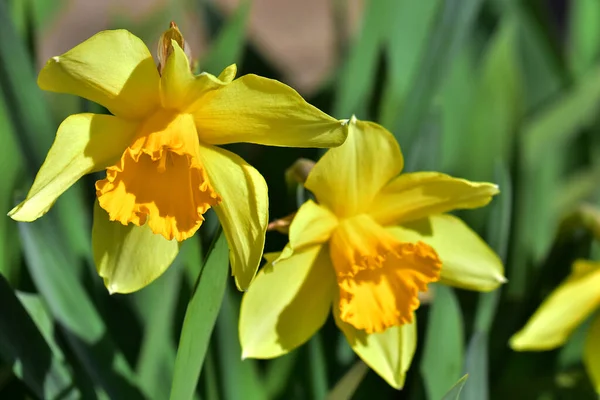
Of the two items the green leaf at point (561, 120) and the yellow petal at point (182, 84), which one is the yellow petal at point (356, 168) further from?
the green leaf at point (561, 120)

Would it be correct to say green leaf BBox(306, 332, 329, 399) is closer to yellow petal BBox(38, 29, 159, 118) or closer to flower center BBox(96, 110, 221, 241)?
flower center BBox(96, 110, 221, 241)

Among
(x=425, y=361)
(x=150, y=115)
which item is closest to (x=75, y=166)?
(x=150, y=115)

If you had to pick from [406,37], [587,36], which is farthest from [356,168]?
[587,36]

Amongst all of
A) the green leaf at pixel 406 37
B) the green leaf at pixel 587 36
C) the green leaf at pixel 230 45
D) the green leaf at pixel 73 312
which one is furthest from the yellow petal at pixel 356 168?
the green leaf at pixel 587 36

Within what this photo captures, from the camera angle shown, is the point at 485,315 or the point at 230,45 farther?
the point at 230,45

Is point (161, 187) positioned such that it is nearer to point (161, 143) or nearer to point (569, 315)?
point (161, 143)

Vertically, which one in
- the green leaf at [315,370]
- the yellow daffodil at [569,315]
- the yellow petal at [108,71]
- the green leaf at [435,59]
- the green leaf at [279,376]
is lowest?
the green leaf at [279,376]

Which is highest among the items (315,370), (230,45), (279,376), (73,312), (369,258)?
(230,45)

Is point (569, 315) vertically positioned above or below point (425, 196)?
below
